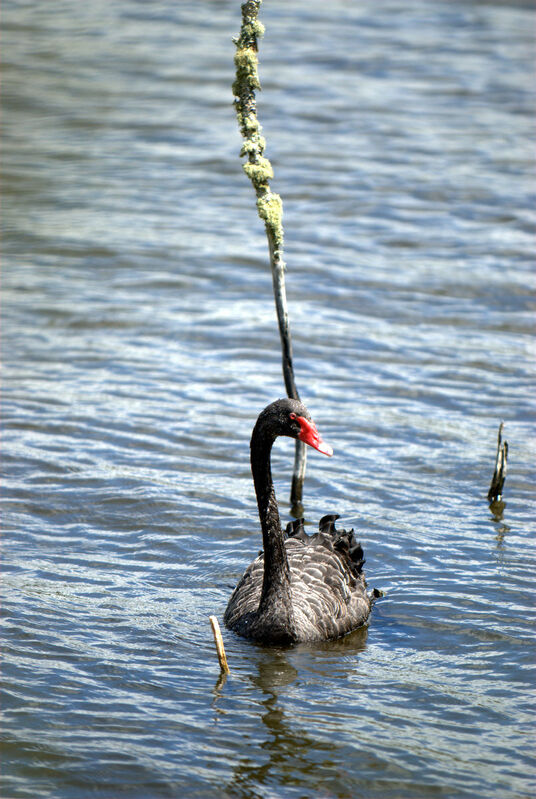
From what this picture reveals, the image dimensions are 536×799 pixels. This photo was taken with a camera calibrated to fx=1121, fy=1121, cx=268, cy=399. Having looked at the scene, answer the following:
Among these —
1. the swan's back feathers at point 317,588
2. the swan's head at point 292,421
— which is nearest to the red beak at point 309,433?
the swan's head at point 292,421

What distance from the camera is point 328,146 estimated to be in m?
19.9

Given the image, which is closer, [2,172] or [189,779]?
[189,779]

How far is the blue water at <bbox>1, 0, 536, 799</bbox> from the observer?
6.45 meters

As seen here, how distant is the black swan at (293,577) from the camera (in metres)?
7.35

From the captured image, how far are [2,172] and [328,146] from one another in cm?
567

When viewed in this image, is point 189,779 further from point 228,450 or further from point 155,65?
point 155,65

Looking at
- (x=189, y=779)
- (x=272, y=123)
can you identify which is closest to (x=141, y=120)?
(x=272, y=123)

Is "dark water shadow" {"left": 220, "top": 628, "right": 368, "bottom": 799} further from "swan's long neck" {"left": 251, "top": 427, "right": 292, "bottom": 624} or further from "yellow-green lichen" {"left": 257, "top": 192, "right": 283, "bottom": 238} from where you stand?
"yellow-green lichen" {"left": 257, "top": 192, "right": 283, "bottom": 238}

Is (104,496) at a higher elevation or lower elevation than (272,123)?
lower

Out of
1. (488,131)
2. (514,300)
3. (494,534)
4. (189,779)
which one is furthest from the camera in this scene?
(488,131)

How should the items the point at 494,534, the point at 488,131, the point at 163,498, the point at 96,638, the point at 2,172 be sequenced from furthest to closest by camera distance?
the point at 488,131
the point at 2,172
the point at 163,498
the point at 494,534
the point at 96,638

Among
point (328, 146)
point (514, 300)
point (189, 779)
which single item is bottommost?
point (189, 779)

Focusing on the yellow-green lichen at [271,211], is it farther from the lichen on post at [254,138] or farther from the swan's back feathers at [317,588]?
the swan's back feathers at [317,588]

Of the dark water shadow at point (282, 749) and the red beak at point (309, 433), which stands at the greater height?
the red beak at point (309, 433)
